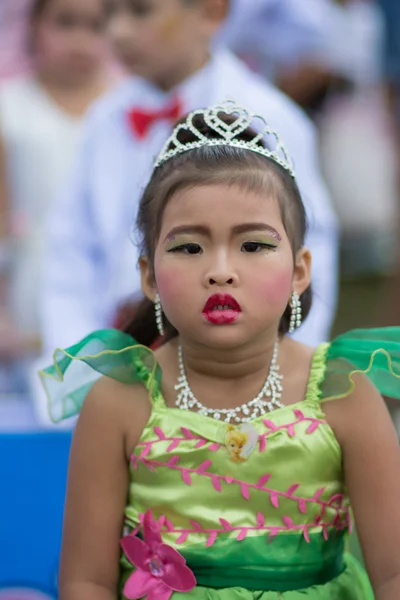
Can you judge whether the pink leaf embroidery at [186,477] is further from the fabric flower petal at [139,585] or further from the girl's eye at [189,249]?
the girl's eye at [189,249]

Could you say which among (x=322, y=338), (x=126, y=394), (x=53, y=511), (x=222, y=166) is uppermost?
(x=222, y=166)

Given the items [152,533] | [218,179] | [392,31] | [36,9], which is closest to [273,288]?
[218,179]

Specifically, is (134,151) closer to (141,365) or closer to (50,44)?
(141,365)

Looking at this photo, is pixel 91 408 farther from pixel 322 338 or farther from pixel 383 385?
pixel 322 338

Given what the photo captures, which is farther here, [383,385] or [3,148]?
[3,148]

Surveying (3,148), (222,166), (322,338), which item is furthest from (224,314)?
(3,148)

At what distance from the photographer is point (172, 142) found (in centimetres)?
150

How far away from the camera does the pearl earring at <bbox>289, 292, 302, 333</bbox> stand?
1466 mm

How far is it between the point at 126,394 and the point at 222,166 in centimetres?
34

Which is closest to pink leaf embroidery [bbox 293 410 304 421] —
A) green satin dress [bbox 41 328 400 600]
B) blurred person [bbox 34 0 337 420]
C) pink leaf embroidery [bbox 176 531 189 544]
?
green satin dress [bbox 41 328 400 600]

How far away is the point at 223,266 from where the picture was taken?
132 cm

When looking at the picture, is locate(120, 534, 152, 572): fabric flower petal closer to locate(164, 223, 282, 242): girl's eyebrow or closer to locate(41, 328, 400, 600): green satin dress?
locate(41, 328, 400, 600): green satin dress

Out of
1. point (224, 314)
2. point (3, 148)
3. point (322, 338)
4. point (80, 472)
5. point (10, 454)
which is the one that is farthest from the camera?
point (3, 148)

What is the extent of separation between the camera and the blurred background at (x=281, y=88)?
2.64m
